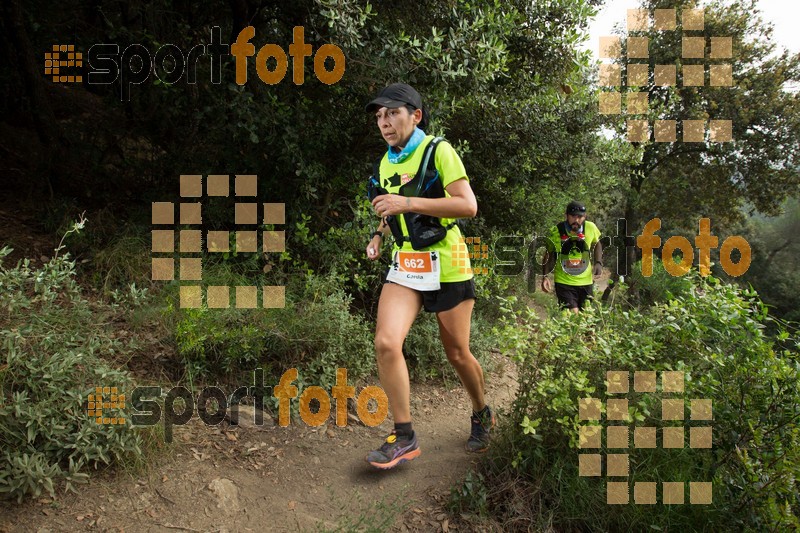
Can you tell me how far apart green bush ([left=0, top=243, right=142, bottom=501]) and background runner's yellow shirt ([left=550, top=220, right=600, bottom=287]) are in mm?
4955

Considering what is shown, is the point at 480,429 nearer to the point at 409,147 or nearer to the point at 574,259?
the point at 409,147

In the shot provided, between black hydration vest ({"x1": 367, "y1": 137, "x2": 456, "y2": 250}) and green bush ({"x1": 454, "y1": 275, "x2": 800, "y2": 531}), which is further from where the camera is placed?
black hydration vest ({"x1": 367, "y1": 137, "x2": 456, "y2": 250})

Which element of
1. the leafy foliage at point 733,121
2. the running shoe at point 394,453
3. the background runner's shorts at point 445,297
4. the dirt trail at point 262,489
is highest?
the leafy foliage at point 733,121

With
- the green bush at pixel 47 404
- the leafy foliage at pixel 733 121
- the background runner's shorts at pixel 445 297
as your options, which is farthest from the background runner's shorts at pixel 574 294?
the leafy foliage at pixel 733 121

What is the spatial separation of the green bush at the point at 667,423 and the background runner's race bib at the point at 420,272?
59cm

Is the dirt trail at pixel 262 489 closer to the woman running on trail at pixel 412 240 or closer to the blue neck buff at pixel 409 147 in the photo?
the woman running on trail at pixel 412 240

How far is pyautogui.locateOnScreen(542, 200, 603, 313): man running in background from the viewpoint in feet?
20.7

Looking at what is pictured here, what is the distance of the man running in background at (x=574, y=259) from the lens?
632cm

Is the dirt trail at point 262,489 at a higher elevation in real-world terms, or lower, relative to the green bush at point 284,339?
lower

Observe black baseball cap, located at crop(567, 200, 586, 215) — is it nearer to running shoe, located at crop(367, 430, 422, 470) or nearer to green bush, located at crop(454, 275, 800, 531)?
green bush, located at crop(454, 275, 800, 531)

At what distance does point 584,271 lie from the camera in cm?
631

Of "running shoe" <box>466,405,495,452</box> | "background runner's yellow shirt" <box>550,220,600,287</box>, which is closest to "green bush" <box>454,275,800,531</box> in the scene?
"running shoe" <box>466,405,495,452</box>

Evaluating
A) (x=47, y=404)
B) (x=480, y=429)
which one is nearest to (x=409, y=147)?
(x=480, y=429)

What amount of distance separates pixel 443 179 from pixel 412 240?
44cm
